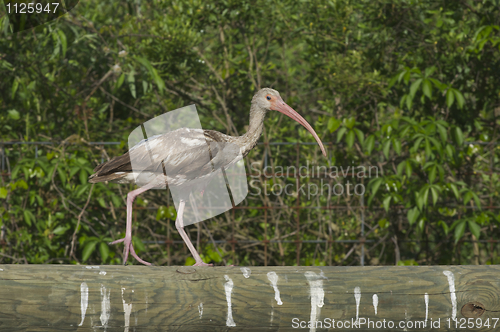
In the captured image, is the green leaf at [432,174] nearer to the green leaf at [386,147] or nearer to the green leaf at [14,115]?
the green leaf at [386,147]

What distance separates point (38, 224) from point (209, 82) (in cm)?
214

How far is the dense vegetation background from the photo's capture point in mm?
4074

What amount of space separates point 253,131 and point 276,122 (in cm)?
218

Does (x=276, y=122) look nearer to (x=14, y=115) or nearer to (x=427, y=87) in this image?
(x=427, y=87)

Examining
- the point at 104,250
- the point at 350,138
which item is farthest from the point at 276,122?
the point at 104,250

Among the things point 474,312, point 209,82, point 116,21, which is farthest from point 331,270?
point 116,21

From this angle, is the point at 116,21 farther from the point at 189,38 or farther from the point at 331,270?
the point at 331,270

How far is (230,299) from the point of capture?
167 centimetres

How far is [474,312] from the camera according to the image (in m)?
1.69

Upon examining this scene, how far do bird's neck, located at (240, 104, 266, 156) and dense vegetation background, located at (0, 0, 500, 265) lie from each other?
1.24 metres

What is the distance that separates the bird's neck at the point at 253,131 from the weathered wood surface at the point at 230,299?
1110mm

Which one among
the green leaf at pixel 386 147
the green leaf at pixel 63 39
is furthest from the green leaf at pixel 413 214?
the green leaf at pixel 63 39

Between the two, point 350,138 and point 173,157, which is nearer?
point 173,157

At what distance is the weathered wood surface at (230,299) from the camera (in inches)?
64.3
